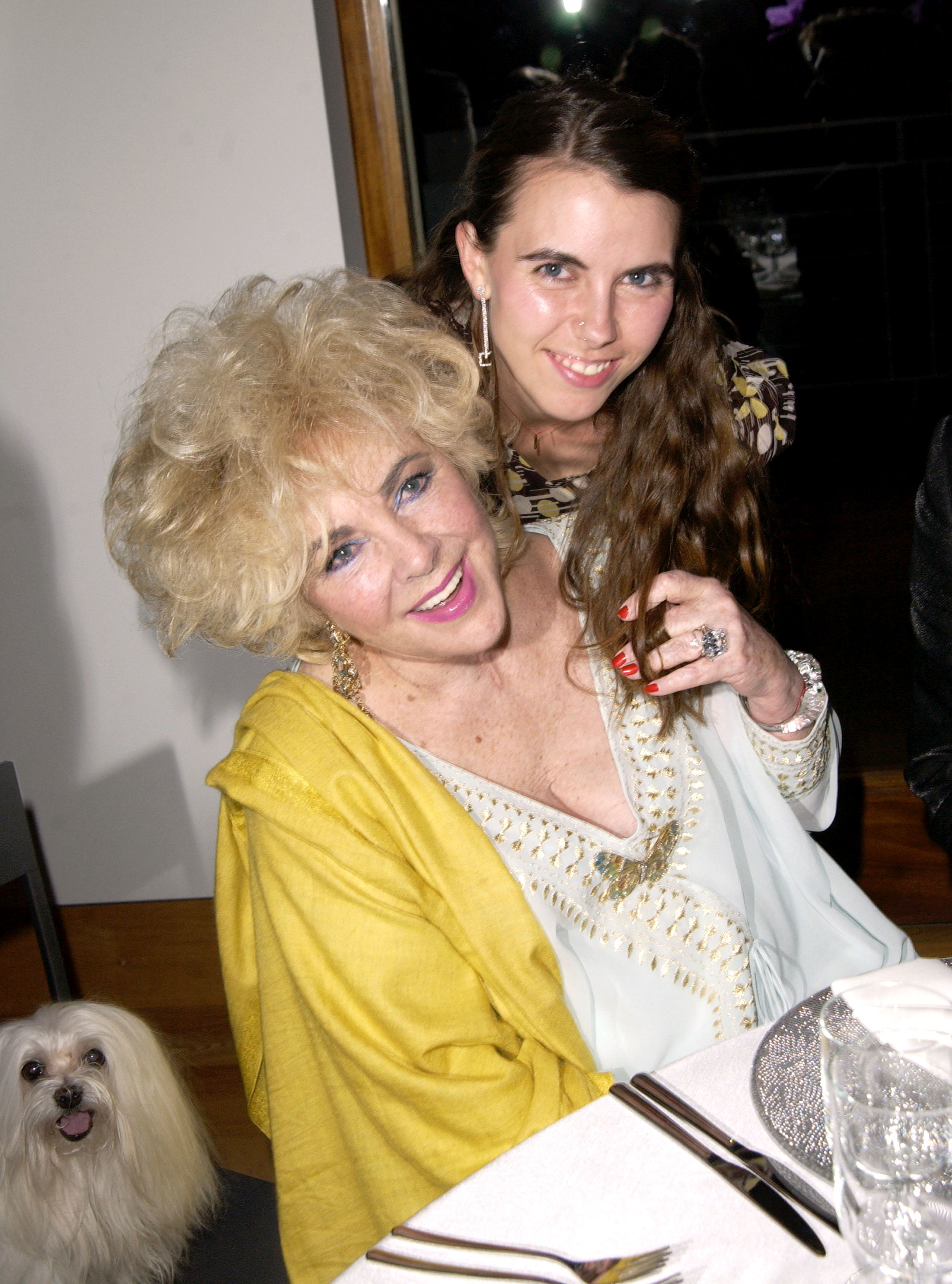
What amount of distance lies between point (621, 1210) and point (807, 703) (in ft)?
2.76

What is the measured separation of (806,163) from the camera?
2617mm

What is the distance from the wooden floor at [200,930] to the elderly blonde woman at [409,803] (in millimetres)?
A: 1316

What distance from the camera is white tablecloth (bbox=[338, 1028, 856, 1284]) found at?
2.18 feet

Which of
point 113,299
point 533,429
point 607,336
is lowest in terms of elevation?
point 533,429

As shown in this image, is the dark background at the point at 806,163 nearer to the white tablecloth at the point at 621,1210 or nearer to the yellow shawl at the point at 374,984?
the yellow shawl at the point at 374,984

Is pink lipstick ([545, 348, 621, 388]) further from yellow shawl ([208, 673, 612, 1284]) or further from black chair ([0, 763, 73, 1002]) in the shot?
black chair ([0, 763, 73, 1002])

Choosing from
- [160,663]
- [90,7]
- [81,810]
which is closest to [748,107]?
[90,7]

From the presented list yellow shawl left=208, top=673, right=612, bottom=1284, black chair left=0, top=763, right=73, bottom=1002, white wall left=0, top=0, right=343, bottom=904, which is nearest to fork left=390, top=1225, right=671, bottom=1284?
yellow shawl left=208, top=673, right=612, bottom=1284

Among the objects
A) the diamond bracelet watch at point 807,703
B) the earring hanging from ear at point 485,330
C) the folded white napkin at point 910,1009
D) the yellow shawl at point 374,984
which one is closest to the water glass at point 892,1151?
the folded white napkin at point 910,1009

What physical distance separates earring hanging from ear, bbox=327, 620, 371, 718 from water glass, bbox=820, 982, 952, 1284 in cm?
79

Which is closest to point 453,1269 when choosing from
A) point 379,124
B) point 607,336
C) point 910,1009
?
point 910,1009

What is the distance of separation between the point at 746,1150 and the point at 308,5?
2.18m

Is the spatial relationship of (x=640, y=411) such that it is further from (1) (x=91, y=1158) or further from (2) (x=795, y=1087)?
(1) (x=91, y=1158)

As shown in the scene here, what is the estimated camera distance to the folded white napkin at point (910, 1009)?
0.63 m
